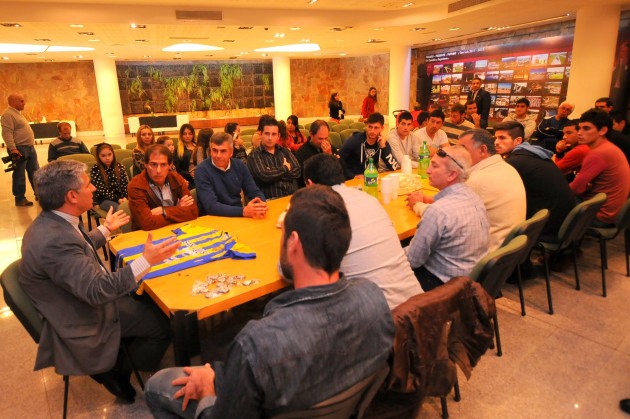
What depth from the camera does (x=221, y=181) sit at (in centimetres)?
347

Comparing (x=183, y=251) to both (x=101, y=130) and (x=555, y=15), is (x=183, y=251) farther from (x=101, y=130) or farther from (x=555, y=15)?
(x=101, y=130)

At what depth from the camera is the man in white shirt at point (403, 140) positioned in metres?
4.83

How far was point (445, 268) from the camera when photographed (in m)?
2.41

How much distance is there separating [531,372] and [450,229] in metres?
1.13

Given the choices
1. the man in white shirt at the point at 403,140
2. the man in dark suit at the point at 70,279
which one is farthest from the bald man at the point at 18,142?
the man in white shirt at the point at 403,140

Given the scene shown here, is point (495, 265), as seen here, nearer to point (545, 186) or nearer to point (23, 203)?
point (545, 186)

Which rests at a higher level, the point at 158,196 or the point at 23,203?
the point at 158,196

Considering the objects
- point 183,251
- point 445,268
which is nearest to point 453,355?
point 445,268

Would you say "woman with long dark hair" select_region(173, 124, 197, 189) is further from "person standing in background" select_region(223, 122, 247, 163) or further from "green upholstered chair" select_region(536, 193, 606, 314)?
"green upholstered chair" select_region(536, 193, 606, 314)

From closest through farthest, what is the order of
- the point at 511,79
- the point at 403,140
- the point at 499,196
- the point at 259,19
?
the point at 499,196
the point at 403,140
the point at 259,19
the point at 511,79

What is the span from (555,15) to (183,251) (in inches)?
377

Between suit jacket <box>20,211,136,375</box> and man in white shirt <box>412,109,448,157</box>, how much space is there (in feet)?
13.4

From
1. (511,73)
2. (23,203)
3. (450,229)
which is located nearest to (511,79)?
(511,73)

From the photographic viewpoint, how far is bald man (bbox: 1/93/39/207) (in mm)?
6754
